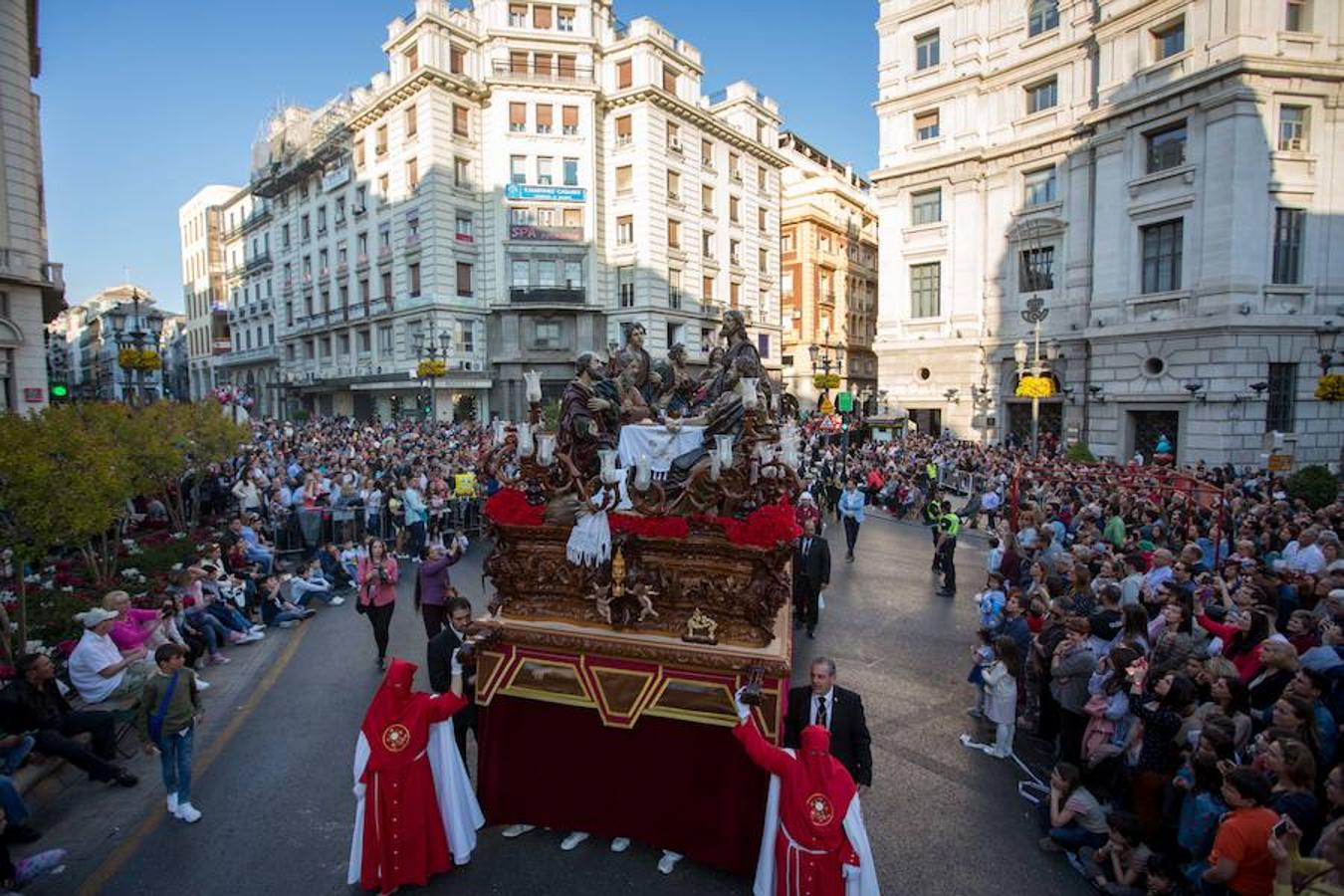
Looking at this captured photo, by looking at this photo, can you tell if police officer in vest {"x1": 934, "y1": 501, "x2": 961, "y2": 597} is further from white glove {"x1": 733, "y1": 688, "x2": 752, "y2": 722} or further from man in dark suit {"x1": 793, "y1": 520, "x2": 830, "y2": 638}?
white glove {"x1": 733, "y1": 688, "x2": 752, "y2": 722}

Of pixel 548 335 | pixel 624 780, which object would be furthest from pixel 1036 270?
pixel 624 780

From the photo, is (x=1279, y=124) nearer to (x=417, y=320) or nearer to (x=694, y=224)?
(x=694, y=224)

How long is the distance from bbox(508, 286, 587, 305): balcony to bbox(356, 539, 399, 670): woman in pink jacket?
3343 cm

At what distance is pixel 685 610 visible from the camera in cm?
580

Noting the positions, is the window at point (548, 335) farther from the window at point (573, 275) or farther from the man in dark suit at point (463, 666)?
the man in dark suit at point (463, 666)

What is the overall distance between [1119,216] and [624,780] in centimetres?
3204

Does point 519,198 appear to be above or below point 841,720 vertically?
above

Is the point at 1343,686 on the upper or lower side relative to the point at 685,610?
lower

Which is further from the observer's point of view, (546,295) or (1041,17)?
(546,295)

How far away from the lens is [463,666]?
6.13m

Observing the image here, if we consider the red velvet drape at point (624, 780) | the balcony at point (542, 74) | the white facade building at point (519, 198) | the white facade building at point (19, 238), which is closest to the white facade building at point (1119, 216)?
the white facade building at point (519, 198)

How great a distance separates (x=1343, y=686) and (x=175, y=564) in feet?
57.8

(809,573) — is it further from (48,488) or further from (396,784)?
(48,488)

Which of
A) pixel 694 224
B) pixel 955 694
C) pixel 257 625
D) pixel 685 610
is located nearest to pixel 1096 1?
pixel 694 224
